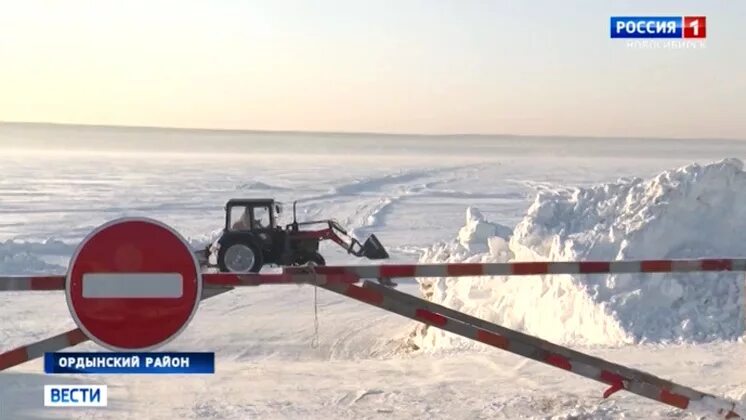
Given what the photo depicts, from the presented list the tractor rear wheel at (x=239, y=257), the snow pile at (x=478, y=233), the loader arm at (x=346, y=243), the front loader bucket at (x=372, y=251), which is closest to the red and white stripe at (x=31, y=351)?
the tractor rear wheel at (x=239, y=257)

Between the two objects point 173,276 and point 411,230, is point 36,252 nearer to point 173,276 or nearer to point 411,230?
point 411,230

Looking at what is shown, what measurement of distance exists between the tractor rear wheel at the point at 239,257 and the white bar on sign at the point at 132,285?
5.62 m

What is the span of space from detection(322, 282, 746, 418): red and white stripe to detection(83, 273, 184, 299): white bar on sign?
86 centimetres

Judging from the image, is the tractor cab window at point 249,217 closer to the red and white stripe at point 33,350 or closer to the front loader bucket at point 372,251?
the front loader bucket at point 372,251

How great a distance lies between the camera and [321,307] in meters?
12.8

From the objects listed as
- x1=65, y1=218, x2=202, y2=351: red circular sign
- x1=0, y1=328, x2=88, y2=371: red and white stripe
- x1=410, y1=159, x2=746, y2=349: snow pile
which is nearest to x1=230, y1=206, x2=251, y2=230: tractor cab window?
x1=410, y1=159, x2=746, y2=349: snow pile

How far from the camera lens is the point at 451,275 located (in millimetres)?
3709

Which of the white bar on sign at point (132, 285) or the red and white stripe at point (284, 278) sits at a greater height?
the white bar on sign at point (132, 285)

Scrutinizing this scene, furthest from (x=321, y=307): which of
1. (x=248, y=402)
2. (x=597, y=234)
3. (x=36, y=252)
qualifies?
(x=36, y=252)

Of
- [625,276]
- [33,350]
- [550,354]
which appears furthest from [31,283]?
[625,276]

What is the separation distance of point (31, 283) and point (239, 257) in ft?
17.5

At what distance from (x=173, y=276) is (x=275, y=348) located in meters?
7.48

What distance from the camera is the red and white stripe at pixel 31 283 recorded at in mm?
3346

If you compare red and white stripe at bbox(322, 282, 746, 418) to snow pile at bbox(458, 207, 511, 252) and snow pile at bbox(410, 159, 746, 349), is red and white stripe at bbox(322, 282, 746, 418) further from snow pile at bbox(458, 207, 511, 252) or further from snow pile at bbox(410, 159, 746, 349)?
snow pile at bbox(458, 207, 511, 252)
